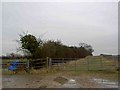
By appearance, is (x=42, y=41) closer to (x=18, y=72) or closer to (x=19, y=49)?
(x=19, y=49)

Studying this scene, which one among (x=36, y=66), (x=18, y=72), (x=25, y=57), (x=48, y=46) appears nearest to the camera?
(x=18, y=72)

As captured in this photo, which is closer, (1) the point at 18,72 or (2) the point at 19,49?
(1) the point at 18,72

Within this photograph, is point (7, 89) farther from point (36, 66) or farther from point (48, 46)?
point (48, 46)

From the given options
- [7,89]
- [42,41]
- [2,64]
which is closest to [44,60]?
[42,41]

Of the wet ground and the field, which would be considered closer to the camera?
the wet ground

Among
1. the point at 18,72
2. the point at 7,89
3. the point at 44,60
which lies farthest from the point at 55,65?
the point at 7,89

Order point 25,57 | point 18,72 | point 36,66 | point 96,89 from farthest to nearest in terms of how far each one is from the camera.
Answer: point 25,57, point 36,66, point 18,72, point 96,89

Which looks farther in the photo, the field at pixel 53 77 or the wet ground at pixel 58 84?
the field at pixel 53 77

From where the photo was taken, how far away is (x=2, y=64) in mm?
29344

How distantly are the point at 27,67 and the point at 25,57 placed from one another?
4.31 meters

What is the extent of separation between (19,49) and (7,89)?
1596 cm

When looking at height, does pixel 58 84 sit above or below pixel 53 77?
above

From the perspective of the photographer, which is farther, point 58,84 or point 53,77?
point 53,77

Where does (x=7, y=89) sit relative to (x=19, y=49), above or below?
below
